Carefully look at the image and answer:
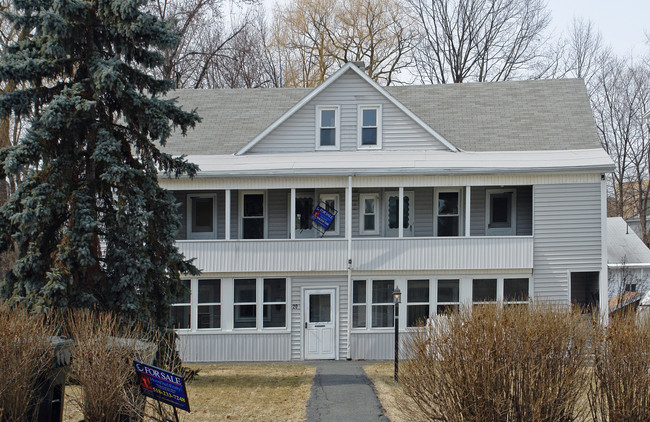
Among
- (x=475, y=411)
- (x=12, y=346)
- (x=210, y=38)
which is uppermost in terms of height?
(x=210, y=38)

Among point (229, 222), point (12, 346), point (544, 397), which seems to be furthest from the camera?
point (229, 222)

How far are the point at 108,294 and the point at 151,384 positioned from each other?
504 cm

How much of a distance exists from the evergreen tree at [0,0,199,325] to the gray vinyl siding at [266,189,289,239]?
712 centimetres

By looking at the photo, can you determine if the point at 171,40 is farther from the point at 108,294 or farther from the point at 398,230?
the point at 398,230

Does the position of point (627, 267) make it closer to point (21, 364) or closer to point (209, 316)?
point (209, 316)

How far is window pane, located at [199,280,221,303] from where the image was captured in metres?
20.5

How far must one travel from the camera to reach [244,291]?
20516 millimetres

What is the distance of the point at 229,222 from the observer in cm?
1998

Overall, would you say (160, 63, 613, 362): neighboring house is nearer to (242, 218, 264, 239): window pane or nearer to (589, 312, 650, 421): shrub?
(242, 218, 264, 239): window pane

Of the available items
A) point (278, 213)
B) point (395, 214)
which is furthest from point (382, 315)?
A: point (278, 213)

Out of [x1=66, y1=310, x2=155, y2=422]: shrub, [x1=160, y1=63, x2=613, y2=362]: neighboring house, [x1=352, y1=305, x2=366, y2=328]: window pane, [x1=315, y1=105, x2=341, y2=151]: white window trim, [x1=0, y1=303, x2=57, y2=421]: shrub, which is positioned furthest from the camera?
[x1=315, y1=105, x2=341, y2=151]: white window trim

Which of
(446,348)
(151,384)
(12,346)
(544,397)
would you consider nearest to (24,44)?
(12,346)

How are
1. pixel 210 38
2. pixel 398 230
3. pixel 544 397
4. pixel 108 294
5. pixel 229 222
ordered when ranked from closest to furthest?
pixel 544 397
pixel 108 294
pixel 229 222
pixel 398 230
pixel 210 38

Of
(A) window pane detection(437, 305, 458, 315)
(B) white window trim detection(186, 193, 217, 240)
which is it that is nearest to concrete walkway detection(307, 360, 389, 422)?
(A) window pane detection(437, 305, 458, 315)
